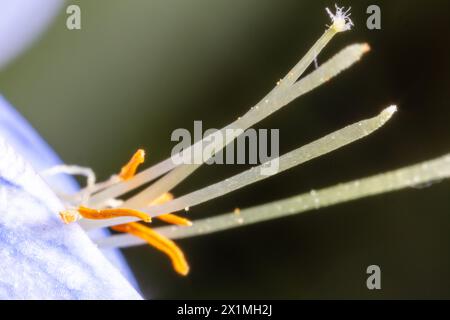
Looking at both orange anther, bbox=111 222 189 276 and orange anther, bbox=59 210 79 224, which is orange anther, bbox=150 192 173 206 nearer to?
orange anther, bbox=111 222 189 276

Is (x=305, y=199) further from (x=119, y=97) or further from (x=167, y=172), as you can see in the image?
(x=119, y=97)

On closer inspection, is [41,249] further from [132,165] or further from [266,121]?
[266,121]

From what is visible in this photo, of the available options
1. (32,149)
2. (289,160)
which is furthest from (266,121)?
(289,160)

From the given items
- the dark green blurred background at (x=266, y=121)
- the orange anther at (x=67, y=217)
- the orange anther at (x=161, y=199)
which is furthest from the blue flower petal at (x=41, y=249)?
the dark green blurred background at (x=266, y=121)

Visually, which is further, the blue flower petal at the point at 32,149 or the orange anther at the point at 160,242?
the blue flower petal at the point at 32,149

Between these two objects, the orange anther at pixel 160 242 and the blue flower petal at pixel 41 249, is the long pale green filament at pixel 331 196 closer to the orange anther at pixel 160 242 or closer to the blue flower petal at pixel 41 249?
the orange anther at pixel 160 242

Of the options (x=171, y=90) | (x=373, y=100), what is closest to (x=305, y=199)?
(x=373, y=100)
